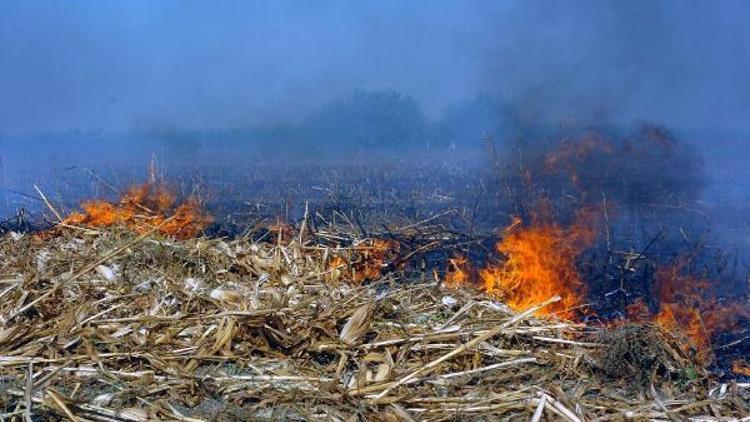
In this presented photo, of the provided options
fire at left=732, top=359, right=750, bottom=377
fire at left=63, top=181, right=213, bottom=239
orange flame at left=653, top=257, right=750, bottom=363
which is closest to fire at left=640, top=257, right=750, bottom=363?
orange flame at left=653, top=257, right=750, bottom=363

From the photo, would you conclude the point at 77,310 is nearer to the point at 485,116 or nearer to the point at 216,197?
the point at 216,197

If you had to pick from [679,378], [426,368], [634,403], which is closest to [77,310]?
[426,368]

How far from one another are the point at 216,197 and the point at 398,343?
8177 mm

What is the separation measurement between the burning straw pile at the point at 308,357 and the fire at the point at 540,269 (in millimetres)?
770

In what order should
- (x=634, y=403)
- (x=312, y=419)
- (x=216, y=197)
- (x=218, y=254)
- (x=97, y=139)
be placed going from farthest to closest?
(x=97, y=139) → (x=216, y=197) → (x=218, y=254) → (x=634, y=403) → (x=312, y=419)

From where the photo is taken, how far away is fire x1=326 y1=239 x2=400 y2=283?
6.43 metres

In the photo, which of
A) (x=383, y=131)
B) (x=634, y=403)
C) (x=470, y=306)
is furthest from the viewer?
(x=383, y=131)

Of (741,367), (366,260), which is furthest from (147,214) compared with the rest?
(741,367)

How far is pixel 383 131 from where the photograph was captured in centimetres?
2828

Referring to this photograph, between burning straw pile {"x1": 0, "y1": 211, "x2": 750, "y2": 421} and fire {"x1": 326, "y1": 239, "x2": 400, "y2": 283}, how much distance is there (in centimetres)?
94

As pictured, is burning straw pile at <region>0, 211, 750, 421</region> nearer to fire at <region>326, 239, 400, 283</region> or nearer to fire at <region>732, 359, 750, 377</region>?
fire at <region>732, 359, 750, 377</region>

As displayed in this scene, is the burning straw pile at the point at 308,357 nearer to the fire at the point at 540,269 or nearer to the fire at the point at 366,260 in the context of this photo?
the fire at the point at 540,269

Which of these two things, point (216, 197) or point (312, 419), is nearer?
point (312, 419)

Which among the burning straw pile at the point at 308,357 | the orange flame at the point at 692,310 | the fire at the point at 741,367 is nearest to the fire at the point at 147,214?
the burning straw pile at the point at 308,357
